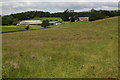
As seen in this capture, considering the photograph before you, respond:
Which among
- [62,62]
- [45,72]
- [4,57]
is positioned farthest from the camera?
[4,57]

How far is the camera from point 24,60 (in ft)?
40.3

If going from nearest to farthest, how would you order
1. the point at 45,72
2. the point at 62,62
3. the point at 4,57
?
the point at 45,72 < the point at 62,62 < the point at 4,57

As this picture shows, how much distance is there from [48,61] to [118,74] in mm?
5423

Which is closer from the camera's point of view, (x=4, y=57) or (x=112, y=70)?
(x=112, y=70)

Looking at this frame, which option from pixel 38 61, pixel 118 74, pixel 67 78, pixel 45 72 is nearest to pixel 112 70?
pixel 118 74

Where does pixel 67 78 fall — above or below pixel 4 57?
below

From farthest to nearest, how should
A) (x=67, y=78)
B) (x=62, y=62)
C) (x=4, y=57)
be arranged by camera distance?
1. (x=4, y=57)
2. (x=62, y=62)
3. (x=67, y=78)

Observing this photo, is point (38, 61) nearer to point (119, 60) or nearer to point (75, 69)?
point (75, 69)

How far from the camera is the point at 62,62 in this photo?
12.1 meters

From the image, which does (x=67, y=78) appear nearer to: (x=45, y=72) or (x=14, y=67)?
(x=45, y=72)

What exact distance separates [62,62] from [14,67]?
3.74 metres

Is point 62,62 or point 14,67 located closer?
point 14,67

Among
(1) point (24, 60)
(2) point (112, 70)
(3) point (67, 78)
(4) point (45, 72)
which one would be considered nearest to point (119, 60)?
(2) point (112, 70)

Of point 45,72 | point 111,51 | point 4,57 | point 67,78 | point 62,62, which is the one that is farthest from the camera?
point 111,51
